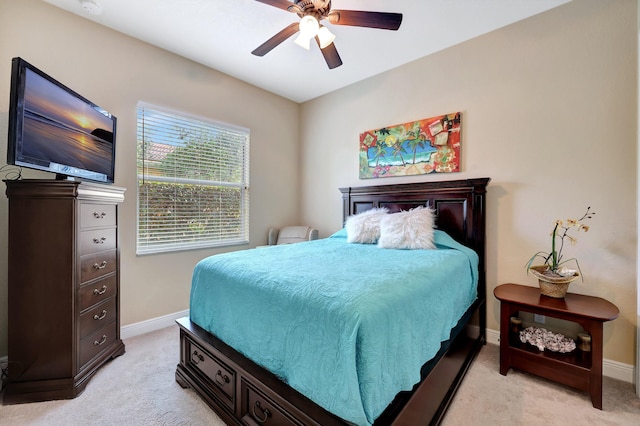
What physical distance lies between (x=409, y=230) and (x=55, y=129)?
271 centimetres

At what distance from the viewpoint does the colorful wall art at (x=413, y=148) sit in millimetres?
2672

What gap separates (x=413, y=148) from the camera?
291 centimetres

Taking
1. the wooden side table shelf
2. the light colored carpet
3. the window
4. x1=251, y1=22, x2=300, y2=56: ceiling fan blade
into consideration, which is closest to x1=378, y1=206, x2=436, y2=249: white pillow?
the wooden side table shelf

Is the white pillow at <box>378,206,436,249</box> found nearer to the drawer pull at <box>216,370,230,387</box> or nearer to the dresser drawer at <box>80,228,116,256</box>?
the drawer pull at <box>216,370,230,387</box>

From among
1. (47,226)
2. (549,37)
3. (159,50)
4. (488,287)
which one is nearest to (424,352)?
(488,287)

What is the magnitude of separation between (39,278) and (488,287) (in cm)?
343

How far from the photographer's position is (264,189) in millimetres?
3686

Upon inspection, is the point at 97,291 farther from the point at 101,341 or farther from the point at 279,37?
the point at 279,37

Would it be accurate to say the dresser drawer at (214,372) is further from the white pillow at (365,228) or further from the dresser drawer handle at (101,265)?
the white pillow at (365,228)

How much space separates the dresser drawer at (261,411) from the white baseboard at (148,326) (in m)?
1.78

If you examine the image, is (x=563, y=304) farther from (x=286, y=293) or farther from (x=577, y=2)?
(x=577, y=2)

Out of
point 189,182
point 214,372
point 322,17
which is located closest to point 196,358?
point 214,372

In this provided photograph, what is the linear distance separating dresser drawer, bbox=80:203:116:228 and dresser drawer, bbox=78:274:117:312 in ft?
1.39

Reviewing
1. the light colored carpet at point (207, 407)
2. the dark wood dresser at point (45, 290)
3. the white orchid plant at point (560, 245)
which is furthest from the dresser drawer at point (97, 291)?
the white orchid plant at point (560, 245)
